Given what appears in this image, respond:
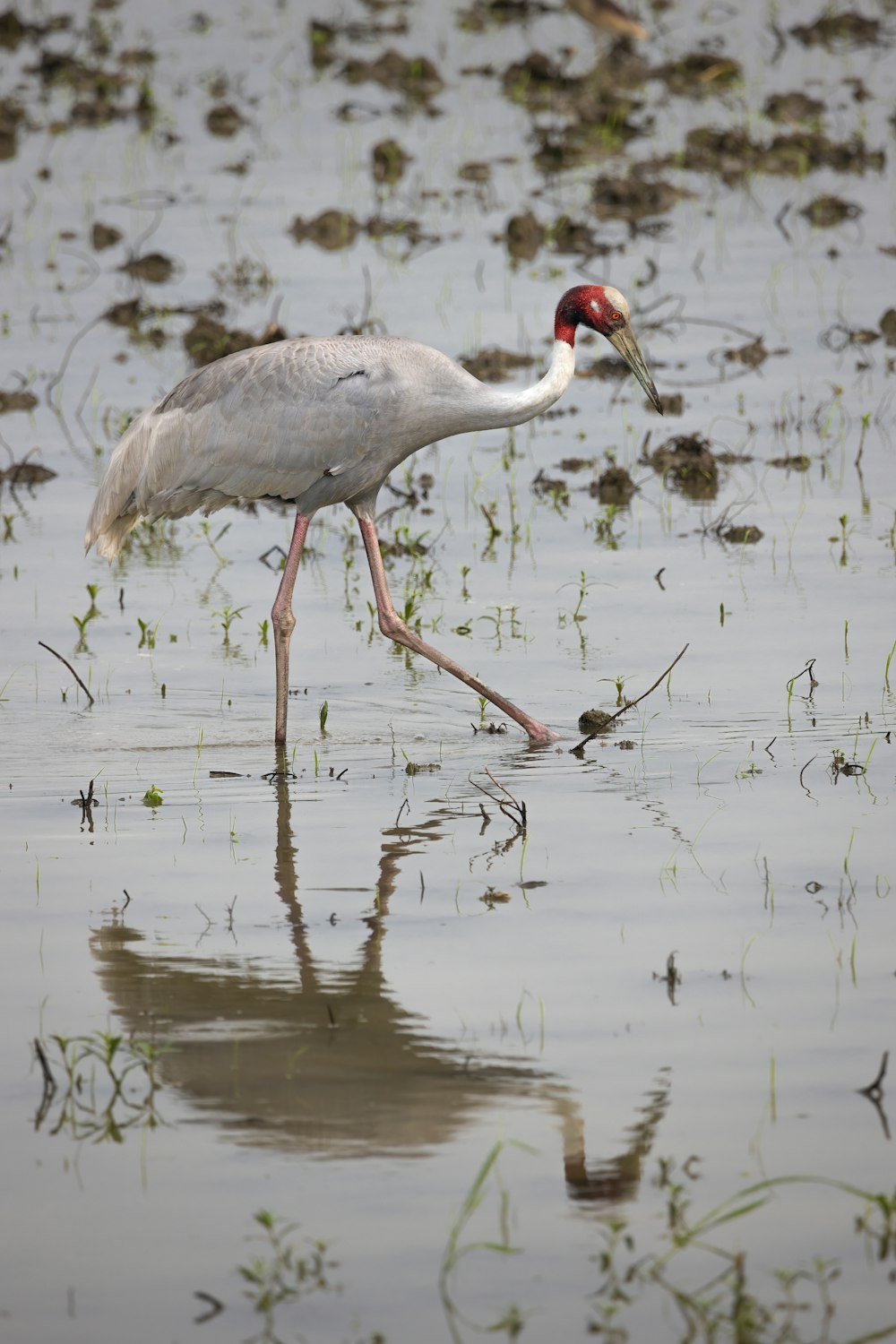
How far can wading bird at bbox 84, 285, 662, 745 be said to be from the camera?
24.1 ft

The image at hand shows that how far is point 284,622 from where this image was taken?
7465 millimetres

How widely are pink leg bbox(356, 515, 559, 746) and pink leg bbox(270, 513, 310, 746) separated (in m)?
0.25

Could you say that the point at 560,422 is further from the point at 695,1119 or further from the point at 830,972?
the point at 695,1119

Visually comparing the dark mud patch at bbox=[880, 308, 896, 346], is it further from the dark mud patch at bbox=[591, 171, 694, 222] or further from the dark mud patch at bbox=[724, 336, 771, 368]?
the dark mud patch at bbox=[591, 171, 694, 222]

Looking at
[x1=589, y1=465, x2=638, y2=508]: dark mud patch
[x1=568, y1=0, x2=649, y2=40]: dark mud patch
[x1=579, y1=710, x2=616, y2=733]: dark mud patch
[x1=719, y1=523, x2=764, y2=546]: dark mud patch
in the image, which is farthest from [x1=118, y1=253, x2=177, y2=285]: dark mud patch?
[x1=568, y1=0, x2=649, y2=40]: dark mud patch

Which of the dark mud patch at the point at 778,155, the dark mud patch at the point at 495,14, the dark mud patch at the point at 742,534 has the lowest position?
the dark mud patch at the point at 742,534

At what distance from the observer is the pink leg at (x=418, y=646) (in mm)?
7008

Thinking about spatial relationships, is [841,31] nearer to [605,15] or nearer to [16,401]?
[16,401]

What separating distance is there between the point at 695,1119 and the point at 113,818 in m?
2.55

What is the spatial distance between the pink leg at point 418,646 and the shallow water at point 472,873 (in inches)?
3.9

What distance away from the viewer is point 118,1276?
376cm

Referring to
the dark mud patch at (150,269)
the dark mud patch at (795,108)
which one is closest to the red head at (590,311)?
the dark mud patch at (150,269)

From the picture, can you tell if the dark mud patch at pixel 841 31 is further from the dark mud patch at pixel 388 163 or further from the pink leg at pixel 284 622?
the pink leg at pixel 284 622

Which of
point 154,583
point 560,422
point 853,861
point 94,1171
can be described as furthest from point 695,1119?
point 560,422
